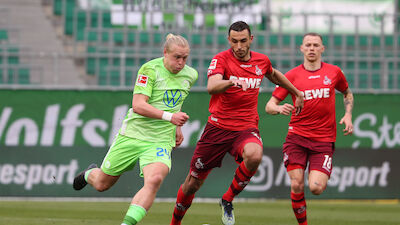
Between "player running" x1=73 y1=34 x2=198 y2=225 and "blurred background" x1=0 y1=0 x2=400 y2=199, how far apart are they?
6034mm

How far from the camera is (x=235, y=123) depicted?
8.25 metres

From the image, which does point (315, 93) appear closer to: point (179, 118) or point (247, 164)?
point (247, 164)

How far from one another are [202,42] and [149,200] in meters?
10.9

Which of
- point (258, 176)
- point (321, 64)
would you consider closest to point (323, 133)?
point (321, 64)

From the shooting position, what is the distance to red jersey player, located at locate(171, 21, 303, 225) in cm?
798

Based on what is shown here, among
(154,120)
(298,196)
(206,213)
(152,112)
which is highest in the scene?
(152,112)

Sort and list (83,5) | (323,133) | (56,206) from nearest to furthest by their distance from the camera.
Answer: (323,133), (56,206), (83,5)

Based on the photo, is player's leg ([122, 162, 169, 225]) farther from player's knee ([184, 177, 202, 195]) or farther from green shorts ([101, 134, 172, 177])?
player's knee ([184, 177, 202, 195])

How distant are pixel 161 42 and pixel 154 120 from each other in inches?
412

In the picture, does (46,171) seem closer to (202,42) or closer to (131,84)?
(131,84)

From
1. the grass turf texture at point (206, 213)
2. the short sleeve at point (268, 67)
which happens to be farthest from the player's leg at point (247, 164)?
the grass turf texture at point (206, 213)

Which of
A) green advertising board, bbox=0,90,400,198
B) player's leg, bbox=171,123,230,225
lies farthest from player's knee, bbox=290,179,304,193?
green advertising board, bbox=0,90,400,198

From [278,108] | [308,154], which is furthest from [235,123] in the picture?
[308,154]

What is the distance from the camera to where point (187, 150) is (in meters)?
13.5
